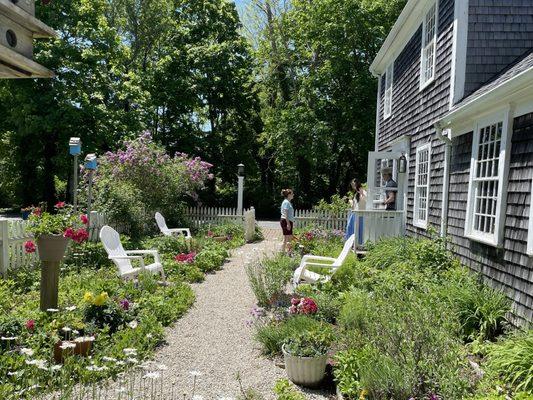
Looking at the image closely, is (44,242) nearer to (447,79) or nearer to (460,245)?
(460,245)

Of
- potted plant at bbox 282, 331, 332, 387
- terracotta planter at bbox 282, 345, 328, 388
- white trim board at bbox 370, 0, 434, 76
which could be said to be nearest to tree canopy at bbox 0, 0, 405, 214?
white trim board at bbox 370, 0, 434, 76

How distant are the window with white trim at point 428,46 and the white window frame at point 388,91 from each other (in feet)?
10.6

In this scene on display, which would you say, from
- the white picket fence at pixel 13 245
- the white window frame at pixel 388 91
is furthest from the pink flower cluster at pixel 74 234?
the white window frame at pixel 388 91

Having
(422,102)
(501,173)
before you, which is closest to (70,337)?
(501,173)

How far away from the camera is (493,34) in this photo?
22.5 ft

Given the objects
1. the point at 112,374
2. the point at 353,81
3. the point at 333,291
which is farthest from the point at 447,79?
the point at 353,81

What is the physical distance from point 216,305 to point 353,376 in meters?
3.44

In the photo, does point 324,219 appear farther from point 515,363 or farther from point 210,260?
point 515,363

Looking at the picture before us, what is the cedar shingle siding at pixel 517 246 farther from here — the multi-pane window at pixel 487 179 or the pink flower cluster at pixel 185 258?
the pink flower cluster at pixel 185 258

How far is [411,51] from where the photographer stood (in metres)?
10.1

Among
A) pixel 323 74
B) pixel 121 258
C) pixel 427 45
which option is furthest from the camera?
pixel 323 74

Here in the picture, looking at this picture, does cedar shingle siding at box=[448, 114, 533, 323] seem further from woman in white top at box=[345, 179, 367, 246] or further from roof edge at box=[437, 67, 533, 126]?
woman in white top at box=[345, 179, 367, 246]

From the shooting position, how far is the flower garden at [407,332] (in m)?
3.28

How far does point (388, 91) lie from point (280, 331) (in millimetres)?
9960
